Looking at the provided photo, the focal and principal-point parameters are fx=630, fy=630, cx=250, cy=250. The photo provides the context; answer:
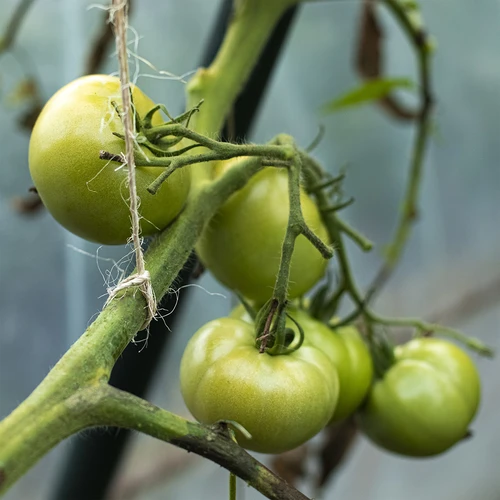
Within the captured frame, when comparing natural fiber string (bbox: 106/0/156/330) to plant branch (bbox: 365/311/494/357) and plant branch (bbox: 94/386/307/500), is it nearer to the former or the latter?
plant branch (bbox: 94/386/307/500)

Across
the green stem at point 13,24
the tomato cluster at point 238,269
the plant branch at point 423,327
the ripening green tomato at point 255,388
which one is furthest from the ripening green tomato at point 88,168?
the green stem at point 13,24

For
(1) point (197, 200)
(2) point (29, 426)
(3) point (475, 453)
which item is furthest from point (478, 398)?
(3) point (475, 453)

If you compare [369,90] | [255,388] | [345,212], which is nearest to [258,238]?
[255,388]

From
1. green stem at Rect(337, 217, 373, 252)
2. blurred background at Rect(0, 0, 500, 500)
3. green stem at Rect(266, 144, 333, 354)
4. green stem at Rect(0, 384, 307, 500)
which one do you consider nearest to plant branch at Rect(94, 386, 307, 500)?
green stem at Rect(0, 384, 307, 500)

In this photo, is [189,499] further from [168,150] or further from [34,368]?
[168,150]

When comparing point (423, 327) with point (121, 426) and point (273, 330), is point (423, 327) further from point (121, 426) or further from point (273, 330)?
point (121, 426)

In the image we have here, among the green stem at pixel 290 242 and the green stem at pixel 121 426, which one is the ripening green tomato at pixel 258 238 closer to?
the green stem at pixel 290 242
